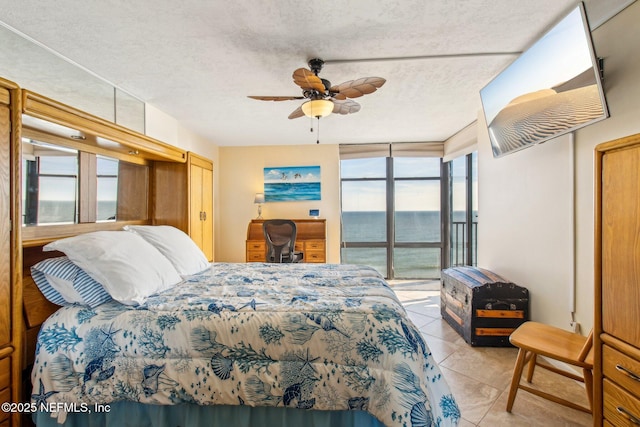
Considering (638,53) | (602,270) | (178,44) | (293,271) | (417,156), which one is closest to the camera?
(602,270)

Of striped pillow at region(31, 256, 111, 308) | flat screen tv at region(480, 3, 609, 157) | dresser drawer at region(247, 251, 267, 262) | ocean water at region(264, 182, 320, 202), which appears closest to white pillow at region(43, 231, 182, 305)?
striped pillow at region(31, 256, 111, 308)

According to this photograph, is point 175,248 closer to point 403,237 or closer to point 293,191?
point 293,191

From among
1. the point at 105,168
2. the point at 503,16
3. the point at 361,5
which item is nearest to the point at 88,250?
the point at 105,168

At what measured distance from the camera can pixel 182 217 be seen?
2768 mm

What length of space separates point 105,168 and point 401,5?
2523 millimetres

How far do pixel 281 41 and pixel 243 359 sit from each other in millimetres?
1918

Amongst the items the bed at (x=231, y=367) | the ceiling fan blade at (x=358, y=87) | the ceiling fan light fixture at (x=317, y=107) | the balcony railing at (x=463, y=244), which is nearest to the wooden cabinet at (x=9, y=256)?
the bed at (x=231, y=367)

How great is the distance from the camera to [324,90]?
1885 millimetres

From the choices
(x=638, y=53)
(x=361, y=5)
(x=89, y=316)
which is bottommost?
(x=89, y=316)

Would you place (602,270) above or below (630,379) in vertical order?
above

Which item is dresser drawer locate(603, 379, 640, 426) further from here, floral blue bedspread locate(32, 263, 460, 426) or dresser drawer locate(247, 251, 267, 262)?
dresser drawer locate(247, 251, 267, 262)

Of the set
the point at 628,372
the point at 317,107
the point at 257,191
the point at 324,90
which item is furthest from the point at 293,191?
the point at 628,372

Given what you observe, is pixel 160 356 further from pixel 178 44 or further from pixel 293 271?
pixel 178 44

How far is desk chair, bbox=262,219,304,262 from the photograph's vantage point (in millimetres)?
3314
